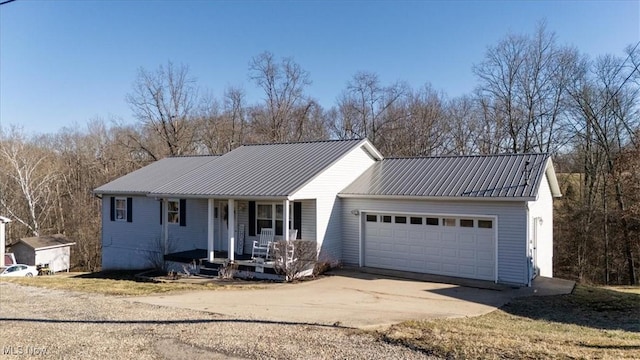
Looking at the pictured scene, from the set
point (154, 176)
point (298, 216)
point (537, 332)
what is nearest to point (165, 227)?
point (154, 176)

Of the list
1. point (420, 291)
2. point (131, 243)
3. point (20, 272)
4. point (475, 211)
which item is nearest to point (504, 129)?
point (475, 211)

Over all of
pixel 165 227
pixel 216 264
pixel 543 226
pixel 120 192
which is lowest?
pixel 216 264

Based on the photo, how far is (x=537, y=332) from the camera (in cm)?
798

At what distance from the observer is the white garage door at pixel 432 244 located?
13742mm

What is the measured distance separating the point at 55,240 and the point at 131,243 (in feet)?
57.7

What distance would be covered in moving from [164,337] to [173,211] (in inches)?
510

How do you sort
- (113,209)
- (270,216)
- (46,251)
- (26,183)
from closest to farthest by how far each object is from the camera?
(270,216) → (113,209) → (46,251) → (26,183)

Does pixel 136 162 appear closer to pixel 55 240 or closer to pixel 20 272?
pixel 55 240

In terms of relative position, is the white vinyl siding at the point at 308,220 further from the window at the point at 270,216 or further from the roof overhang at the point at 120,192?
the roof overhang at the point at 120,192

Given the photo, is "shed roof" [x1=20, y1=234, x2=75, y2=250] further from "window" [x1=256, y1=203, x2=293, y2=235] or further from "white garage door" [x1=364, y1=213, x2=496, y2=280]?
"white garage door" [x1=364, y1=213, x2=496, y2=280]

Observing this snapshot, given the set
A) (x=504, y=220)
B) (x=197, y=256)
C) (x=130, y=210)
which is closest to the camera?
(x=504, y=220)

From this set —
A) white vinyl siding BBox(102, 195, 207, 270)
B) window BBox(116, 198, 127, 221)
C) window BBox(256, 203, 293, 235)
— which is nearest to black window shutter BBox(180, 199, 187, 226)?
white vinyl siding BBox(102, 195, 207, 270)

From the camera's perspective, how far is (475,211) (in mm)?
13727

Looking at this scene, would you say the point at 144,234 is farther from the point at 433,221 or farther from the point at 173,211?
the point at 433,221
